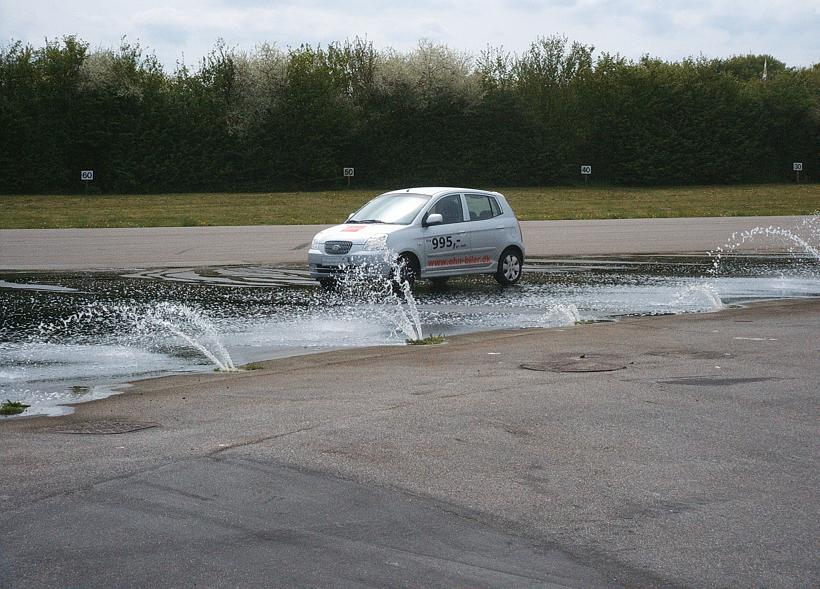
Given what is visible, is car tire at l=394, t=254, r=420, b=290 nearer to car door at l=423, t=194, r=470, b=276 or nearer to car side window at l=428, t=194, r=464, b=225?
car door at l=423, t=194, r=470, b=276

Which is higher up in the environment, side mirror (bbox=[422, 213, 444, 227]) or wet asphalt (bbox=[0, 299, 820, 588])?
side mirror (bbox=[422, 213, 444, 227])

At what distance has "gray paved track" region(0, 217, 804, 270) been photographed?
2314cm

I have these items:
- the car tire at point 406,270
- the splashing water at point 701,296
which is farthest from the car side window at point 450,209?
the splashing water at point 701,296

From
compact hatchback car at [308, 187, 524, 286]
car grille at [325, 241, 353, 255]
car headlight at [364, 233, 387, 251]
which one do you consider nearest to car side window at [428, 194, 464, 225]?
compact hatchback car at [308, 187, 524, 286]

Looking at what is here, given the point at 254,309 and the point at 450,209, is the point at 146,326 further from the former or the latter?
the point at 450,209

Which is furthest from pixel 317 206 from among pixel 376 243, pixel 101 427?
pixel 101 427

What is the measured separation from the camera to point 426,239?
1773 cm

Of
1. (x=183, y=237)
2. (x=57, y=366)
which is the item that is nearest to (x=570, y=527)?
(x=57, y=366)

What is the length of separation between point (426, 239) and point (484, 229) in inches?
57.6

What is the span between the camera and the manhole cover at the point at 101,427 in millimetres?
7340

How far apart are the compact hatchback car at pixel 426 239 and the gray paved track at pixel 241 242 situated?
5.19 metres

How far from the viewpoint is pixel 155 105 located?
55.1m

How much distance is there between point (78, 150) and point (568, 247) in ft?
110

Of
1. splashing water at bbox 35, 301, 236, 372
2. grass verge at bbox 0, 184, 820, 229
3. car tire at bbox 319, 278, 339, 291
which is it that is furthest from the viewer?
grass verge at bbox 0, 184, 820, 229
